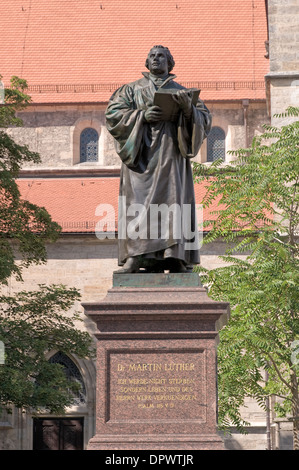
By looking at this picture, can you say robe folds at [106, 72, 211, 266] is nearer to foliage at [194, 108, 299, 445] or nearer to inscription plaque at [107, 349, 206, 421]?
inscription plaque at [107, 349, 206, 421]

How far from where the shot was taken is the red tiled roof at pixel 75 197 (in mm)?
25391

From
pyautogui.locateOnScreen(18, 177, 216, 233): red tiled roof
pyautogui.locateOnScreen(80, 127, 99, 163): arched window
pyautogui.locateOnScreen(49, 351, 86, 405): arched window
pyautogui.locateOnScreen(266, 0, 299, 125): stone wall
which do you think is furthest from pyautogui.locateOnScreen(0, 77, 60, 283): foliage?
pyautogui.locateOnScreen(80, 127, 99, 163): arched window

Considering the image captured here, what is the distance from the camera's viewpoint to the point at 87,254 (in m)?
25.4

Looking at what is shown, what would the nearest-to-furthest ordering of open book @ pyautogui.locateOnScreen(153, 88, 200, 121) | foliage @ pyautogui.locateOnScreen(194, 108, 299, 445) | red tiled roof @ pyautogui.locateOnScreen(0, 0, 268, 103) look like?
open book @ pyautogui.locateOnScreen(153, 88, 200, 121) → foliage @ pyautogui.locateOnScreen(194, 108, 299, 445) → red tiled roof @ pyautogui.locateOnScreen(0, 0, 268, 103)

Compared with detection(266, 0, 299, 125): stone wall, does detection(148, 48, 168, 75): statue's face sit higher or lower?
lower

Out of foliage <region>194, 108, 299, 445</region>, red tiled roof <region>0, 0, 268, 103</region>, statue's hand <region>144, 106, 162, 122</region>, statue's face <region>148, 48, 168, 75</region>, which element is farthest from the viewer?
red tiled roof <region>0, 0, 268, 103</region>

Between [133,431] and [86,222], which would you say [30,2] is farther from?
[133,431]

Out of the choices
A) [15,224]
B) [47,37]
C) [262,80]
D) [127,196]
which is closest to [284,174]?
[15,224]

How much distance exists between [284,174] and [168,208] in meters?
8.85

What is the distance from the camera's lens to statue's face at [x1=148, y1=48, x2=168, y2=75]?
8008mm

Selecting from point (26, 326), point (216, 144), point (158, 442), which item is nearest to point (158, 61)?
point (158, 442)

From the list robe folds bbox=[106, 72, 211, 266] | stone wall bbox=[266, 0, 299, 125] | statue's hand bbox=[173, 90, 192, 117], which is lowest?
robe folds bbox=[106, 72, 211, 266]

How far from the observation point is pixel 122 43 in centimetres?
3061

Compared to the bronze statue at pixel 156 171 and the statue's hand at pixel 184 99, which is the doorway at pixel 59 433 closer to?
the bronze statue at pixel 156 171
